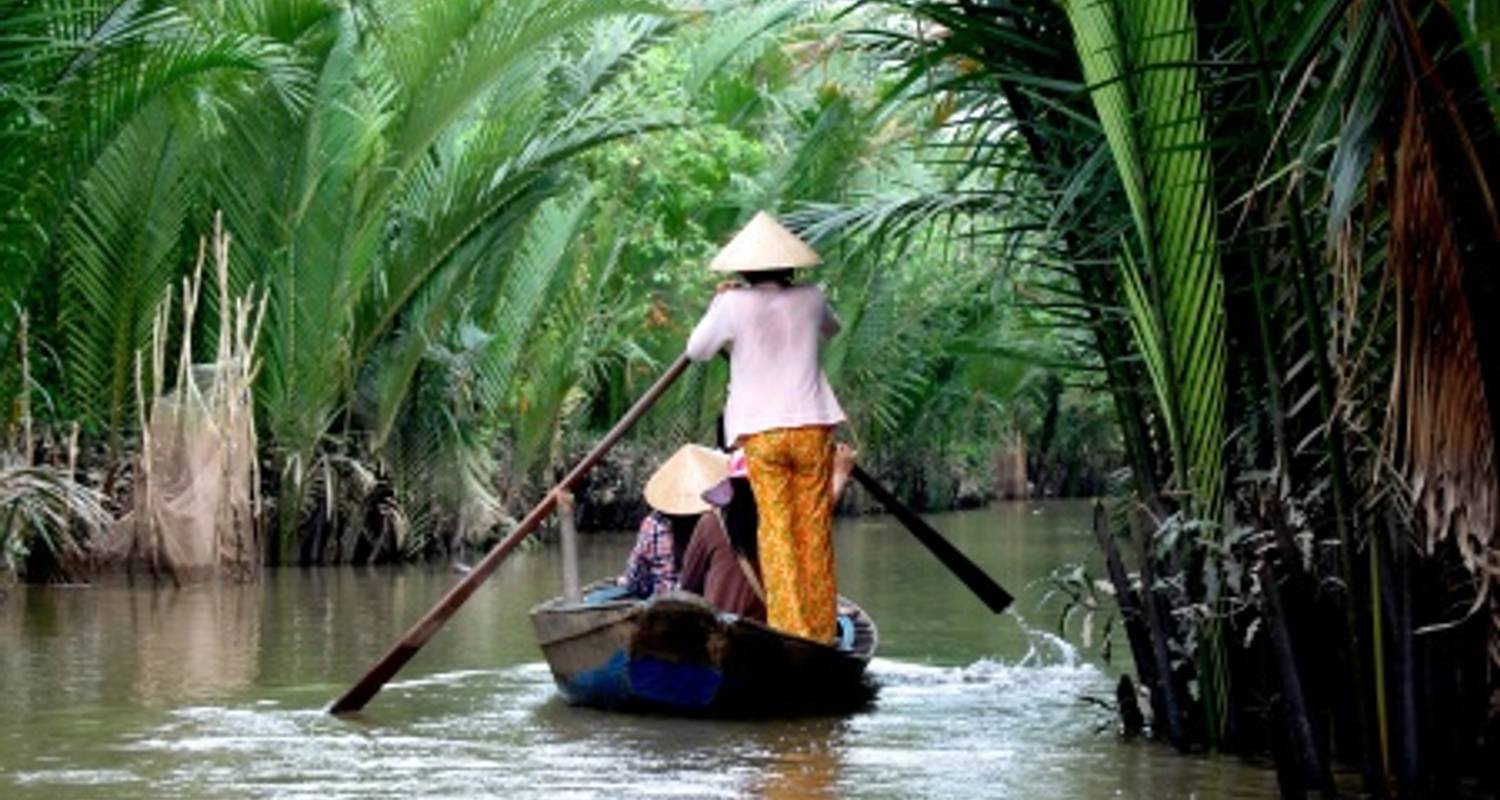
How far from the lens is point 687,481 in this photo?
38.5ft

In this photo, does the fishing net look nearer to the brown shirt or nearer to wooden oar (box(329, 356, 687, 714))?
wooden oar (box(329, 356, 687, 714))

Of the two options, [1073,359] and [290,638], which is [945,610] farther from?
[1073,359]

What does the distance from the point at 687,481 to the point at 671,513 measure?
16cm

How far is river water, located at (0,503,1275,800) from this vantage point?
28.7ft

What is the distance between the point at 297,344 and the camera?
20.1 meters

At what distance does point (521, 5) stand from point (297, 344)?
295 centimetres

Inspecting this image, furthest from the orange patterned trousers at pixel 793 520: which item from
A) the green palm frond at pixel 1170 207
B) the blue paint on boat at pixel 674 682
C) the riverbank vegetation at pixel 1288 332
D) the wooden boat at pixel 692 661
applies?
the green palm frond at pixel 1170 207

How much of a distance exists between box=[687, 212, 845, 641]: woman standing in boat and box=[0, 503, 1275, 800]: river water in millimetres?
598

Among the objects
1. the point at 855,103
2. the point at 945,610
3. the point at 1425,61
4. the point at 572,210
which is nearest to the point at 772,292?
the point at 1425,61

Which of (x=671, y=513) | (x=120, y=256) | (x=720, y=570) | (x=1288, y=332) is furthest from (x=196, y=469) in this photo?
(x=1288, y=332)

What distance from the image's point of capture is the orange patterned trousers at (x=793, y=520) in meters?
11.0

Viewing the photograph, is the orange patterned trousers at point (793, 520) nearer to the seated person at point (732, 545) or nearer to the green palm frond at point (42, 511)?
the seated person at point (732, 545)

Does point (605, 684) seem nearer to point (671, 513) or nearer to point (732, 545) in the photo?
point (732, 545)

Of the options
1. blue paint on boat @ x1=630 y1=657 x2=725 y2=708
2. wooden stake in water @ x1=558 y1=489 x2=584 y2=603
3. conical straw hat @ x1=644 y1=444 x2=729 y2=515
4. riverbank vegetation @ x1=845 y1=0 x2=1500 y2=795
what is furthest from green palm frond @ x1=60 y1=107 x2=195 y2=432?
riverbank vegetation @ x1=845 y1=0 x2=1500 y2=795
